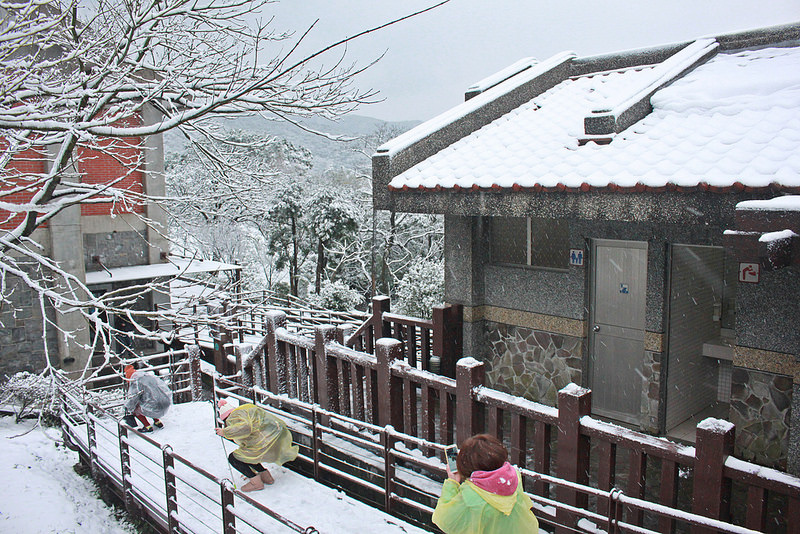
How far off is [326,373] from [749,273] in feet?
15.5

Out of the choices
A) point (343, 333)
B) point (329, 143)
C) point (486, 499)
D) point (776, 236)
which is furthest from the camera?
point (329, 143)

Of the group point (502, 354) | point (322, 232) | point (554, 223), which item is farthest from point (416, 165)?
point (322, 232)

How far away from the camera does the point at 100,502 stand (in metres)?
7.81

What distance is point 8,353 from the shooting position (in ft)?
41.9

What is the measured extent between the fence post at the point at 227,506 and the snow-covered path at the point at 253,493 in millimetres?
96

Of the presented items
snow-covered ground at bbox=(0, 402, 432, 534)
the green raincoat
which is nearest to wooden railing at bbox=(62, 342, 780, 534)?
snow-covered ground at bbox=(0, 402, 432, 534)

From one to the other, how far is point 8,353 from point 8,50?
387 inches

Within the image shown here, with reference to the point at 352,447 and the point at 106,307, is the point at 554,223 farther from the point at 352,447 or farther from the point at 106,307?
the point at 106,307

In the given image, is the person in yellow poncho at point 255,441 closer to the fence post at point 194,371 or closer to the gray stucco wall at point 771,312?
the fence post at point 194,371

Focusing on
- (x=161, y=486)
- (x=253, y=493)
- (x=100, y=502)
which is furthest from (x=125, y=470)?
(x=253, y=493)

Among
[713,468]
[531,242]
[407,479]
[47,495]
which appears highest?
[531,242]

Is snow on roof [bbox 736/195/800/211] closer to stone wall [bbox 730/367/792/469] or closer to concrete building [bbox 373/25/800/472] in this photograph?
concrete building [bbox 373/25/800/472]

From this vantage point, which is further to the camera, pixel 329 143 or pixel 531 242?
pixel 329 143

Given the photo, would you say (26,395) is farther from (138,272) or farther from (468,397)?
(468,397)
